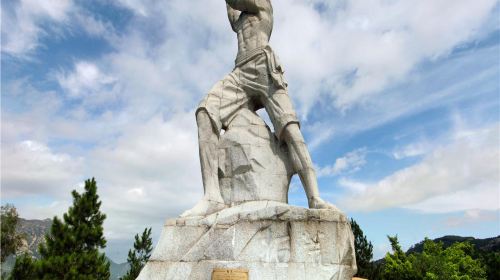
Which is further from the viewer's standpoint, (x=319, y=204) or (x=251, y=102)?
(x=251, y=102)

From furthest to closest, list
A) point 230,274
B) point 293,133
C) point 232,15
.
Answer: point 232,15 → point 293,133 → point 230,274

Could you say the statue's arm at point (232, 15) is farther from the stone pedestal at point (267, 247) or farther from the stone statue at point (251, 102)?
the stone pedestal at point (267, 247)

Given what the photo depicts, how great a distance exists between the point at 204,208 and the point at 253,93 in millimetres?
2495

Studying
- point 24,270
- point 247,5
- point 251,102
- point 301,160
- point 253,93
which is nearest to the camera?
point 301,160

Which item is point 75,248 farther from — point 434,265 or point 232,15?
point 434,265

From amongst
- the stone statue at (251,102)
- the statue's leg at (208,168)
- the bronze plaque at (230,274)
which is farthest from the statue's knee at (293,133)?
the bronze plaque at (230,274)

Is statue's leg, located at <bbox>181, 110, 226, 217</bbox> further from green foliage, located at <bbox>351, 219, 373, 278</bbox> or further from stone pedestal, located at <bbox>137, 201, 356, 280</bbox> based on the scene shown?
green foliage, located at <bbox>351, 219, 373, 278</bbox>

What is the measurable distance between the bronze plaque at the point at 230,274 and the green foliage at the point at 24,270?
1219 centimetres

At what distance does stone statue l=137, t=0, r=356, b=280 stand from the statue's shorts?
19 millimetres

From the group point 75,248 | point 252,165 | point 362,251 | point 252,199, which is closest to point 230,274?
point 252,199

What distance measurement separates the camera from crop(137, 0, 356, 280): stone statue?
616cm

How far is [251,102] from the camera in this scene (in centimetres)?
838

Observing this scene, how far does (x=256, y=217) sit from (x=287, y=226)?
0.48m

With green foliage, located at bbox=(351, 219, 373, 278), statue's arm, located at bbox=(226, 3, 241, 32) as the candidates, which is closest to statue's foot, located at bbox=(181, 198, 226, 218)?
statue's arm, located at bbox=(226, 3, 241, 32)
